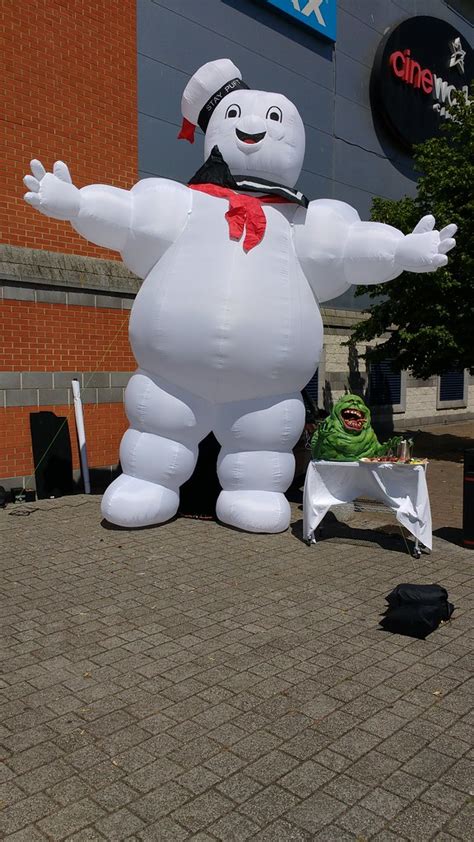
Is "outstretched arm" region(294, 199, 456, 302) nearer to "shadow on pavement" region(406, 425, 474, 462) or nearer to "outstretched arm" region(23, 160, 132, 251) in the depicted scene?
"outstretched arm" region(23, 160, 132, 251)

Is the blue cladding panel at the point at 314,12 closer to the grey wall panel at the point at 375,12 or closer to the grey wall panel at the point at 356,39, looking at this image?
the grey wall panel at the point at 356,39

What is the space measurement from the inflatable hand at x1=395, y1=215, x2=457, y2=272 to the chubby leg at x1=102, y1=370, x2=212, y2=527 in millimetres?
2445

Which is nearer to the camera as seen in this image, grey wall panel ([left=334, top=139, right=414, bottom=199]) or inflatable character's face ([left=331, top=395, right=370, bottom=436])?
inflatable character's face ([left=331, top=395, right=370, bottom=436])

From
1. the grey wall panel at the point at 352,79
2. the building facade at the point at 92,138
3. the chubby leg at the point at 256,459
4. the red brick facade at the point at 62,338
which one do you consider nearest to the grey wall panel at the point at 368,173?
the grey wall panel at the point at 352,79

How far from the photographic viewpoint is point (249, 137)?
6711 mm

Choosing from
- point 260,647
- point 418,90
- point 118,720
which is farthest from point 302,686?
point 418,90

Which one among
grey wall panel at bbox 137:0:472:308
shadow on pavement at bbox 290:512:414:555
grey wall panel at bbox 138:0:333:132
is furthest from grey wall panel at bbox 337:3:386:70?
shadow on pavement at bbox 290:512:414:555

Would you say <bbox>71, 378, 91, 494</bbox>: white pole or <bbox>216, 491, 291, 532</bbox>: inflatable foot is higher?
<bbox>71, 378, 91, 494</bbox>: white pole

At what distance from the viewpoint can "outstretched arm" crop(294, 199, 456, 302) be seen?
6652mm

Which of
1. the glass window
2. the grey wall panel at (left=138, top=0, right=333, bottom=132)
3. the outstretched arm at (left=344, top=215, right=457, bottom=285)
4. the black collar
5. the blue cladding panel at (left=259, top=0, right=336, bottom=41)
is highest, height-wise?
the blue cladding panel at (left=259, top=0, right=336, bottom=41)

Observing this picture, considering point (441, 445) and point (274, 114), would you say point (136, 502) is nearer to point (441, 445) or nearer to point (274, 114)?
point (274, 114)

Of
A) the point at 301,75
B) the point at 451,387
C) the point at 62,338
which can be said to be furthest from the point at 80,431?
the point at 451,387

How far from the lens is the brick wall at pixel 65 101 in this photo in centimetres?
844

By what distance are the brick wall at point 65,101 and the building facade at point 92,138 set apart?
0.01m
